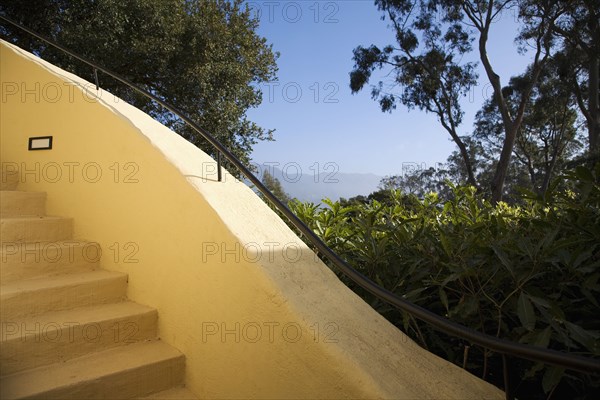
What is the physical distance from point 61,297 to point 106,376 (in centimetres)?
64

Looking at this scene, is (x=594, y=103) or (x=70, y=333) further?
(x=594, y=103)

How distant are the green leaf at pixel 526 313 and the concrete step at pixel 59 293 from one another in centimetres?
217

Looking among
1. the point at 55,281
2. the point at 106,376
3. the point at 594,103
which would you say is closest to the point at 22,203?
the point at 55,281

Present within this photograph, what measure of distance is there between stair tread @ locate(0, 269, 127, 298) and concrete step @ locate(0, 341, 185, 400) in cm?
45

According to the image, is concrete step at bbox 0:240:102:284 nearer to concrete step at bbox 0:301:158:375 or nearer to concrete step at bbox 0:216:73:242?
concrete step at bbox 0:216:73:242

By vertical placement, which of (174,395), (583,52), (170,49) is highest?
(583,52)

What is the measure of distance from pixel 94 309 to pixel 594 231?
2.59 meters

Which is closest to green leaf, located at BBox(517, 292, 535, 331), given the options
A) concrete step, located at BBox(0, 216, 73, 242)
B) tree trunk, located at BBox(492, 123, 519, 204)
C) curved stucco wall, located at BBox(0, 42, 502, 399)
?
curved stucco wall, located at BBox(0, 42, 502, 399)

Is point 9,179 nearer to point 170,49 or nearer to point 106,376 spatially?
point 106,376

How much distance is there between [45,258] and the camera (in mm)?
2465

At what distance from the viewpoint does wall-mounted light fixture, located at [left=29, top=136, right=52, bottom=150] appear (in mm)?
3234

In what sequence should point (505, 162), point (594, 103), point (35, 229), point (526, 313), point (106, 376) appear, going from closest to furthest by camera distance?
point (526, 313)
point (106, 376)
point (35, 229)
point (505, 162)
point (594, 103)

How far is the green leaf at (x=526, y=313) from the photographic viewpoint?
4.83 feet

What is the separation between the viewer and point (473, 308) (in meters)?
1.73
